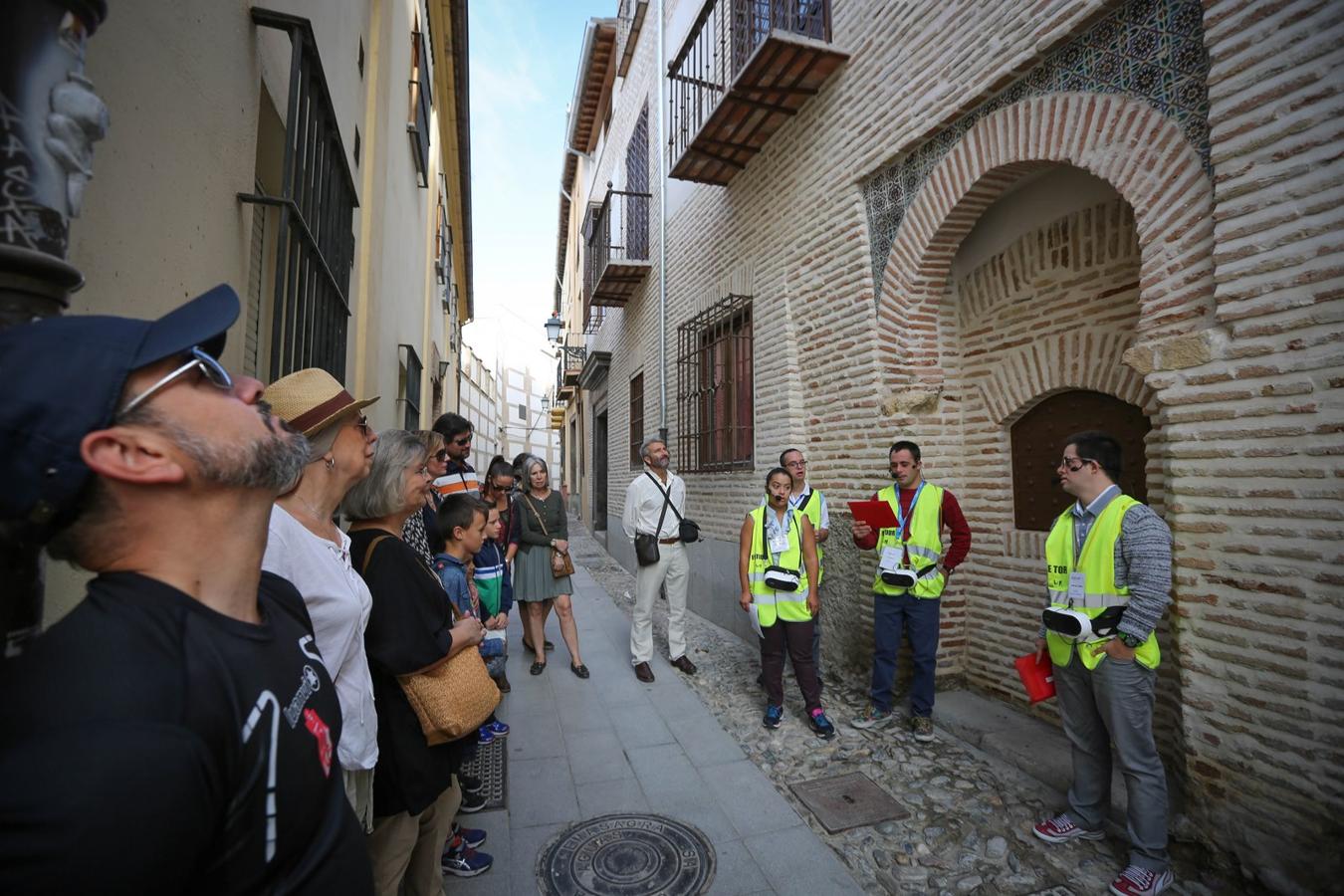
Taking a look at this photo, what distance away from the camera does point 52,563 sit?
1.42m

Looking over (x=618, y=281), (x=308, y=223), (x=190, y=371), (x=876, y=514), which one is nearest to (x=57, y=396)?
(x=190, y=371)

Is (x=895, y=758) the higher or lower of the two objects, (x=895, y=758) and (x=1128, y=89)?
the lower

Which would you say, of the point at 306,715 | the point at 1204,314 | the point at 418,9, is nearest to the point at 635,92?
the point at 418,9

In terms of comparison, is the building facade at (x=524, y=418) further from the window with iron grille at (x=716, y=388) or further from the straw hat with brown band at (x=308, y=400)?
the straw hat with brown band at (x=308, y=400)

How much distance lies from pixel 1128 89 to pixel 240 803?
4246 mm

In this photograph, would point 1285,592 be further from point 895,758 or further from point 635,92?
point 635,92

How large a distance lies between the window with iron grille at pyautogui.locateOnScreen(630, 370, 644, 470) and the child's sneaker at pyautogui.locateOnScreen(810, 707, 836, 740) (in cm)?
693

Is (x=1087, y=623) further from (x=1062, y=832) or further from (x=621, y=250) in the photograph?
(x=621, y=250)

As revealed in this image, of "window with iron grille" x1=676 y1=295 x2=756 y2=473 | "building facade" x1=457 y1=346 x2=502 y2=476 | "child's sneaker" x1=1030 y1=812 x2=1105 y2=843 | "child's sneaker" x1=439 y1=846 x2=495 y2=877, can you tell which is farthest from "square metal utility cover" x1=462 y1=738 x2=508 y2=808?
"building facade" x1=457 y1=346 x2=502 y2=476

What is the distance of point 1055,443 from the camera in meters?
4.26

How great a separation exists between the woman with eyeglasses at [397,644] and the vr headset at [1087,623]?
243 centimetres

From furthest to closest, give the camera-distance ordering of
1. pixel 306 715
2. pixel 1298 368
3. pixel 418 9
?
pixel 418 9, pixel 1298 368, pixel 306 715

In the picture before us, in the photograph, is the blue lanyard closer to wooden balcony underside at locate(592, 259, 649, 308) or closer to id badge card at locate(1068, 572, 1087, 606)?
id badge card at locate(1068, 572, 1087, 606)

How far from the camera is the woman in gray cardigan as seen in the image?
5258 mm
